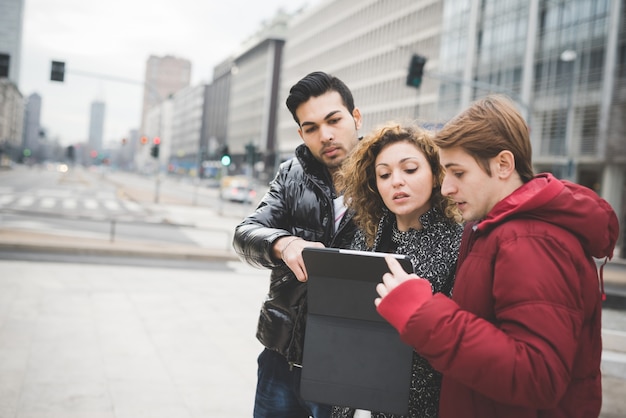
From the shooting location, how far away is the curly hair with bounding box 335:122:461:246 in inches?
90.1

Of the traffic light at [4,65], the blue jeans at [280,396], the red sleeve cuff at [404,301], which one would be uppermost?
the traffic light at [4,65]

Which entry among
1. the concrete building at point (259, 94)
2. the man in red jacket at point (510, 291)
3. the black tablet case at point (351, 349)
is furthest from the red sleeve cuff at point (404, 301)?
the concrete building at point (259, 94)

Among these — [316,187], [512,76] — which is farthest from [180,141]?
[316,187]

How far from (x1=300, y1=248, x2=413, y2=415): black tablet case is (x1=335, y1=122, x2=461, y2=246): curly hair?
61 centimetres

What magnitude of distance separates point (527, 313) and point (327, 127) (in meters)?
1.30

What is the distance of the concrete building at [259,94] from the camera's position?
102m

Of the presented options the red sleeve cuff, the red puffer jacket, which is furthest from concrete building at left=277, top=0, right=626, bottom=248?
the red sleeve cuff

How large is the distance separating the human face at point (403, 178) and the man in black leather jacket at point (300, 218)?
1.00 ft

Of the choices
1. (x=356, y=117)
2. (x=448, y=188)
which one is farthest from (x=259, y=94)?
(x=448, y=188)

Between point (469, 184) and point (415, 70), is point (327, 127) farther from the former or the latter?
point (415, 70)

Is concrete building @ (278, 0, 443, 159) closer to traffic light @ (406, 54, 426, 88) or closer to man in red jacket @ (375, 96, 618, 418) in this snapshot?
traffic light @ (406, 54, 426, 88)

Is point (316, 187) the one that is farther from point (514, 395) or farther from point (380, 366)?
point (514, 395)

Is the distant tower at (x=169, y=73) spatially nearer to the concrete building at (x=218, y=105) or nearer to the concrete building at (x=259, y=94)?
Result: the concrete building at (x=218, y=105)

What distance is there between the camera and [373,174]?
7.88 ft
